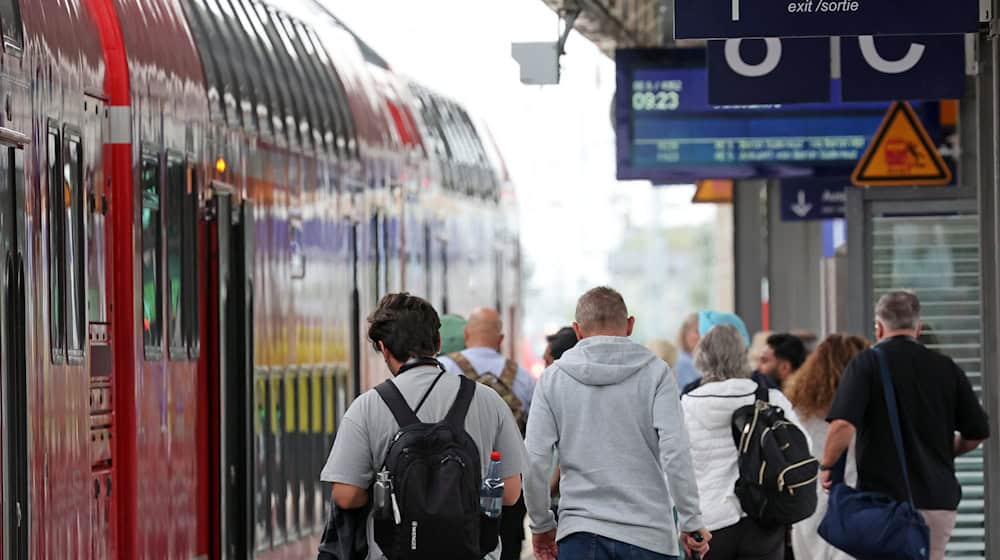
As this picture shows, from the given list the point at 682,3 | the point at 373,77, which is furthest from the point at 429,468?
the point at 373,77

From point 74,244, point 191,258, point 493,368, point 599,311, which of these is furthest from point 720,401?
point 74,244

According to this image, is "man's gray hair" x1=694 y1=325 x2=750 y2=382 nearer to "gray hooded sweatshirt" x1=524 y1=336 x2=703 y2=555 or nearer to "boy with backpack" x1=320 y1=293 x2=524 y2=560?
"gray hooded sweatshirt" x1=524 y1=336 x2=703 y2=555

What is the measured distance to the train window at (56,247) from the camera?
6.21 meters

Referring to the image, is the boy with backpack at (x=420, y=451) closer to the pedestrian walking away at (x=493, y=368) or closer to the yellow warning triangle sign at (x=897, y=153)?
the pedestrian walking away at (x=493, y=368)

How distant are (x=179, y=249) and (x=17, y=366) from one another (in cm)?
206

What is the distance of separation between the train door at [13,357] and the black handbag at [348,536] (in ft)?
2.91

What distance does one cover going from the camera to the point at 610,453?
6.75 meters

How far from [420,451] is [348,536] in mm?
369

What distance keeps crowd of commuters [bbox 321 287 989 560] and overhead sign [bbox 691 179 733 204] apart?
41.5 ft

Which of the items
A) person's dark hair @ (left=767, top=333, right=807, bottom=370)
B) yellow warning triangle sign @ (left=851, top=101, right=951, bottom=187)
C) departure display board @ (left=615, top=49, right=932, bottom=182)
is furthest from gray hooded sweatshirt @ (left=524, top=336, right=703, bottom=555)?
departure display board @ (left=615, top=49, right=932, bottom=182)

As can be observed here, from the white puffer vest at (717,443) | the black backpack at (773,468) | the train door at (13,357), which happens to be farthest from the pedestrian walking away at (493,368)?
the train door at (13,357)

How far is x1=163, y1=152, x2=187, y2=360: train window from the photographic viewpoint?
766cm

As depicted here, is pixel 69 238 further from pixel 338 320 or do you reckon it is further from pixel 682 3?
pixel 338 320

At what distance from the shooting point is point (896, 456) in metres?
8.65
